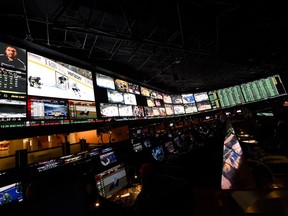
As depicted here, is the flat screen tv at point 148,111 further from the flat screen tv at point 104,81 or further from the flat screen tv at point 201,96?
the flat screen tv at point 201,96

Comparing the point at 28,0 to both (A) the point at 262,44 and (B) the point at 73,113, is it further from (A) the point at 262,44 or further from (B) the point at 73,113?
(A) the point at 262,44

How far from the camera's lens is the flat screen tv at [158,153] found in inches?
188

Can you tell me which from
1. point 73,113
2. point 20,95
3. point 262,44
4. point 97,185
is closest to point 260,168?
point 97,185

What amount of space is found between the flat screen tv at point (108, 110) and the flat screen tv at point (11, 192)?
3756mm

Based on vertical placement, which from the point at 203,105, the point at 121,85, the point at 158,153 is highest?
the point at 121,85

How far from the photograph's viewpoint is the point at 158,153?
5008 millimetres

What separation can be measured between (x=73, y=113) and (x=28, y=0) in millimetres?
3058

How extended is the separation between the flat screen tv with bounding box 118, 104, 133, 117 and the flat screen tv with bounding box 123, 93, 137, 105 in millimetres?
224

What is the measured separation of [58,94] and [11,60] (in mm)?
1232

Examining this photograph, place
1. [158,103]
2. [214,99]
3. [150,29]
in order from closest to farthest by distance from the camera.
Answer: [150,29]
[158,103]
[214,99]

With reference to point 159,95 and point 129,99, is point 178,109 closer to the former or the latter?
point 159,95

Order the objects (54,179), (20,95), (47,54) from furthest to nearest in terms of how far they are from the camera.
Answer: (47,54) < (20,95) < (54,179)

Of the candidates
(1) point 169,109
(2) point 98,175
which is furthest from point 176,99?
(2) point 98,175

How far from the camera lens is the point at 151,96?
370 inches
